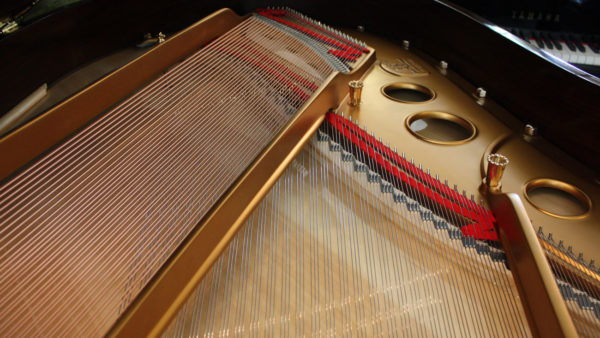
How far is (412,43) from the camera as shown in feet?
9.93

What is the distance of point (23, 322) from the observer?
1119mm

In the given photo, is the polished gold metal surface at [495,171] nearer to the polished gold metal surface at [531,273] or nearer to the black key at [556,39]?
the polished gold metal surface at [531,273]

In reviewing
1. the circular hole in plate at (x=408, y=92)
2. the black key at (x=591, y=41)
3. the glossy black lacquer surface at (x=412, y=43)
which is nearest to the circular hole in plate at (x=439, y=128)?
the circular hole in plate at (x=408, y=92)

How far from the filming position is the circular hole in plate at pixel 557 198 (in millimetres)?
1641

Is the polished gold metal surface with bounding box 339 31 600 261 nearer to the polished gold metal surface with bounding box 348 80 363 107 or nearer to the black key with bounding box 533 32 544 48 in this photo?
the polished gold metal surface with bounding box 348 80 363 107

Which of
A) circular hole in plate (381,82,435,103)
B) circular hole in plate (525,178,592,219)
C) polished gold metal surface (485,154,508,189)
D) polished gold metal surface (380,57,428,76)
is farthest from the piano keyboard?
polished gold metal surface (485,154,508,189)

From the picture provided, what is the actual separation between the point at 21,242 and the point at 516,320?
1592mm

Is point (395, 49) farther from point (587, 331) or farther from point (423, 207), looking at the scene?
point (587, 331)

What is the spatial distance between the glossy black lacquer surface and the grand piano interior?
0.01 metres

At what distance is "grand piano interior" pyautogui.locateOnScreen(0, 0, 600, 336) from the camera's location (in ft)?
4.23

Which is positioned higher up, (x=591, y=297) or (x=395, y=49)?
(x=395, y=49)

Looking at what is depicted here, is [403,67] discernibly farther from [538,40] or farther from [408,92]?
[538,40]

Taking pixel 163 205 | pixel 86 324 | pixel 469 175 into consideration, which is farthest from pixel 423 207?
pixel 86 324

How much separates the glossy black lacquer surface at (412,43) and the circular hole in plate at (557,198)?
7.3 inches
